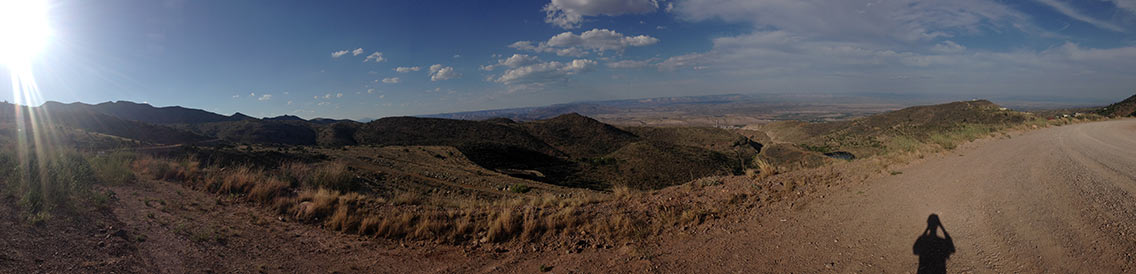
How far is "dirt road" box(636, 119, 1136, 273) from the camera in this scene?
3.34 metres

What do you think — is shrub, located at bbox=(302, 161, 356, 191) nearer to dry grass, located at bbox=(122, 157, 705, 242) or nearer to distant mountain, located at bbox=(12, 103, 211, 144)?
dry grass, located at bbox=(122, 157, 705, 242)

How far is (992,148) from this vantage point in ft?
31.4

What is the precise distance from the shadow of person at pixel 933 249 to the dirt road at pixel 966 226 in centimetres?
6

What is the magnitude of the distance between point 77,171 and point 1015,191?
1521 centimetres

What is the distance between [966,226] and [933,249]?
71cm

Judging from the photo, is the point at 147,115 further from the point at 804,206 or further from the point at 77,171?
the point at 804,206

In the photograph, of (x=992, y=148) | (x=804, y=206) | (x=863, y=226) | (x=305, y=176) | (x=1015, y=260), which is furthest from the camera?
(x=305, y=176)

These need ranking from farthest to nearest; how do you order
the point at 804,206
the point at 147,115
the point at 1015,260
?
the point at 147,115
the point at 804,206
the point at 1015,260

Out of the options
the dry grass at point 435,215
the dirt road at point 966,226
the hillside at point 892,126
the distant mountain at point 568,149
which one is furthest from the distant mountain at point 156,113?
the hillside at point 892,126

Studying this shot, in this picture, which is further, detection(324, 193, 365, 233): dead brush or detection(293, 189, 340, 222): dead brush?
detection(293, 189, 340, 222): dead brush

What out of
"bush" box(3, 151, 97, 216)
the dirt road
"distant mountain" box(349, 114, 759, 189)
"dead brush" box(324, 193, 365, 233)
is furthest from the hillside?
"bush" box(3, 151, 97, 216)

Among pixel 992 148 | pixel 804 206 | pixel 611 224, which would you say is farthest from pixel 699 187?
pixel 992 148

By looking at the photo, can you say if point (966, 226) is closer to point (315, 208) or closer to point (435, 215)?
point (435, 215)

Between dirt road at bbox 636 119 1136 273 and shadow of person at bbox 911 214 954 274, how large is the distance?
2.2 inches
